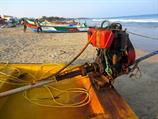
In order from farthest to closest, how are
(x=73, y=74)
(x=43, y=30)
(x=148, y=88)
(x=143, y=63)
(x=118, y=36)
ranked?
(x=43, y=30)
(x=143, y=63)
(x=148, y=88)
(x=73, y=74)
(x=118, y=36)

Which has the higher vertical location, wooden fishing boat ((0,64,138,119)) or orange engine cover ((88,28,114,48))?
orange engine cover ((88,28,114,48))

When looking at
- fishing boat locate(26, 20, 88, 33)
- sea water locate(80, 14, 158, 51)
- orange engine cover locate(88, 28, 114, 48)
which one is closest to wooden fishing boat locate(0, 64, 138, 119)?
orange engine cover locate(88, 28, 114, 48)

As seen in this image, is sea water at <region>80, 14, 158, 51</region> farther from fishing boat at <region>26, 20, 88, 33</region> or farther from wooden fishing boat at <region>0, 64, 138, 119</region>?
fishing boat at <region>26, 20, 88, 33</region>

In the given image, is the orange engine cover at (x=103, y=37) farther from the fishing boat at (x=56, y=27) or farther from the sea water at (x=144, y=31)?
the fishing boat at (x=56, y=27)

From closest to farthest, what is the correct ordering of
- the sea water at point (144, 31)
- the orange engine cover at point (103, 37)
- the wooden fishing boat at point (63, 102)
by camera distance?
the orange engine cover at point (103, 37) < the wooden fishing boat at point (63, 102) < the sea water at point (144, 31)

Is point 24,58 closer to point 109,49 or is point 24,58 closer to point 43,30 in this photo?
point 109,49

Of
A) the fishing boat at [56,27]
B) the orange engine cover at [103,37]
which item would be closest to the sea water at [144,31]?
the orange engine cover at [103,37]

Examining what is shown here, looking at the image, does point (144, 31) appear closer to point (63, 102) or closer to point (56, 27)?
point (56, 27)

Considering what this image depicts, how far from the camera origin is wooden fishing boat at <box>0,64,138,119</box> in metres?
3.14

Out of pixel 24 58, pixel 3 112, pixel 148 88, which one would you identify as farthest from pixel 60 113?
pixel 24 58

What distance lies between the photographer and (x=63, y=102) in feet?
12.4

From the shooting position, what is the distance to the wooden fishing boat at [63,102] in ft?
10.3

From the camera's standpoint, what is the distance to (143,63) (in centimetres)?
780

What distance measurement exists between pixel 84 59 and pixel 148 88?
3.67m
